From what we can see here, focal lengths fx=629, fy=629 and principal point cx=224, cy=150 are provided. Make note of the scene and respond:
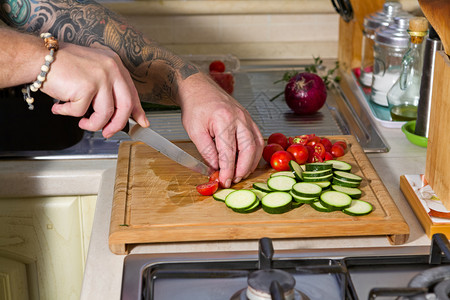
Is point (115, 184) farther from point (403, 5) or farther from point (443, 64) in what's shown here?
point (403, 5)

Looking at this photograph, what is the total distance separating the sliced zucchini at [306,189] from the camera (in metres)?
1.10

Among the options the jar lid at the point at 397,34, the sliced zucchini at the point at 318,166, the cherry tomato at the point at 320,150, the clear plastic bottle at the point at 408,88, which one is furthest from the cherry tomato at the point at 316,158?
the jar lid at the point at 397,34

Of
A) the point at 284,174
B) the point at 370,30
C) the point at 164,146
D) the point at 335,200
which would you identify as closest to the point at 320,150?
the point at 284,174

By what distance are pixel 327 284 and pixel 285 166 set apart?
403mm

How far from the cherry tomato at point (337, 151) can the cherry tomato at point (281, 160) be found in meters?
0.11

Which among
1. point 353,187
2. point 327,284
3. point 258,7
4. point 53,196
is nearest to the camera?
point 327,284

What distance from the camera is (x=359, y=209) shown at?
1086 millimetres

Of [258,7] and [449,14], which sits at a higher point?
[449,14]

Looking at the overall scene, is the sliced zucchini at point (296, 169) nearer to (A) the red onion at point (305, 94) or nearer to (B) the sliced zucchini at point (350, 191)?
(B) the sliced zucchini at point (350, 191)

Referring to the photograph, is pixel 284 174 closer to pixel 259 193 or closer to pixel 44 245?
pixel 259 193

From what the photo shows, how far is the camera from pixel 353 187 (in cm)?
117

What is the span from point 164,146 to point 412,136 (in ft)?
1.93

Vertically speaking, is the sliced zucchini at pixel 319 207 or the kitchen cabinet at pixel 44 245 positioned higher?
the sliced zucchini at pixel 319 207

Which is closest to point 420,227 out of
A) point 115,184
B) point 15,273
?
point 115,184
